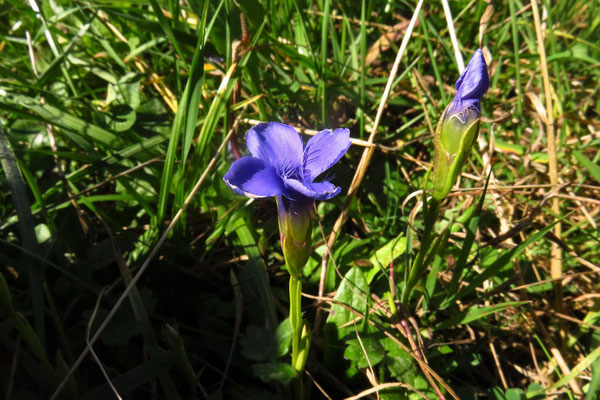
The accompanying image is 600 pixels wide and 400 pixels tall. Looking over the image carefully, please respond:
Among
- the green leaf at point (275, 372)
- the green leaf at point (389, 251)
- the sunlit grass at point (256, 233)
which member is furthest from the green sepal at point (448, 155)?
the green leaf at point (275, 372)

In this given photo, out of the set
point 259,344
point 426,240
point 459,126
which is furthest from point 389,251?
point 459,126

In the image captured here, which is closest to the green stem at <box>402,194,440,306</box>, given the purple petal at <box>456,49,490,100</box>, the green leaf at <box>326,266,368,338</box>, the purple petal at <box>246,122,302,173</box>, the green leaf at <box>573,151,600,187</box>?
the green leaf at <box>326,266,368,338</box>

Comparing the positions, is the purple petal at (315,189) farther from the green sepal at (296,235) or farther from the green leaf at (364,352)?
the green leaf at (364,352)

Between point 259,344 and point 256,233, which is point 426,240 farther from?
point 256,233

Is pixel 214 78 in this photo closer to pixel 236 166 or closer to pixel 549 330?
pixel 236 166

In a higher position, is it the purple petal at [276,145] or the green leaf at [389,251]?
the purple petal at [276,145]

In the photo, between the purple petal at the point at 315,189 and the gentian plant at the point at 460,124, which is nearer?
the purple petal at the point at 315,189
